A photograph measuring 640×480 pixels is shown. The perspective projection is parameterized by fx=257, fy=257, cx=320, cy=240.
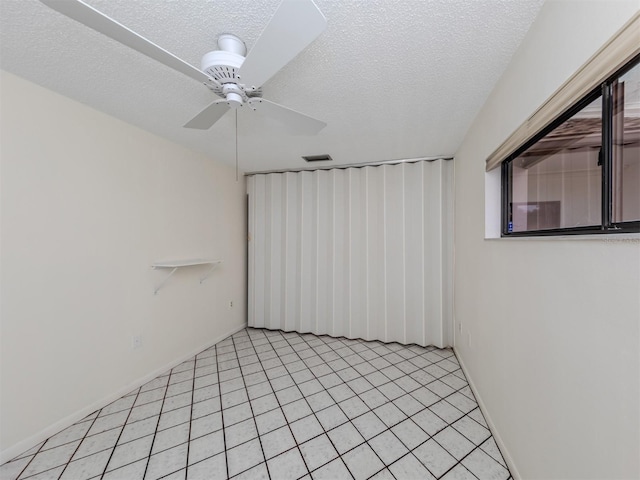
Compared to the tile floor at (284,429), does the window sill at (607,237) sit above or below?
above

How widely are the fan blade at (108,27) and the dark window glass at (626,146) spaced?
1557mm

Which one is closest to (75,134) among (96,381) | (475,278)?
(96,381)

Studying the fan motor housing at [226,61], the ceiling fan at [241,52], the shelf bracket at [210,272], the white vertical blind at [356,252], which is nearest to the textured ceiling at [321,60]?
the fan motor housing at [226,61]

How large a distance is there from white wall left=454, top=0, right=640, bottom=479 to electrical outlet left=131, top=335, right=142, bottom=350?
2.91 metres

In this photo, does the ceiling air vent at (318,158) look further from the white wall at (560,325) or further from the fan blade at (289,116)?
the white wall at (560,325)

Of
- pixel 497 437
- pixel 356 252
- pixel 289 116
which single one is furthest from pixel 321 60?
pixel 497 437

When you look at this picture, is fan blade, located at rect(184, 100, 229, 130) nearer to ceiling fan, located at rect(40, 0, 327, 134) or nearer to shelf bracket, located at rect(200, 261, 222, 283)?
ceiling fan, located at rect(40, 0, 327, 134)

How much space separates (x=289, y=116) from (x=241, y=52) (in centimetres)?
39

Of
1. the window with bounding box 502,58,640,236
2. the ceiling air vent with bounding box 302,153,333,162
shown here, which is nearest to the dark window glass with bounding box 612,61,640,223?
the window with bounding box 502,58,640,236

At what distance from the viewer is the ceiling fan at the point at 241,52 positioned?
85 centimetres

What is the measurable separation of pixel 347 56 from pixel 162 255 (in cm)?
242

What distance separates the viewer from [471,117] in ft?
7.03

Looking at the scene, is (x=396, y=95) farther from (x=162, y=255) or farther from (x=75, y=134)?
(x=162, y=255)

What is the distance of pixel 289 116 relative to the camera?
1551 mm
